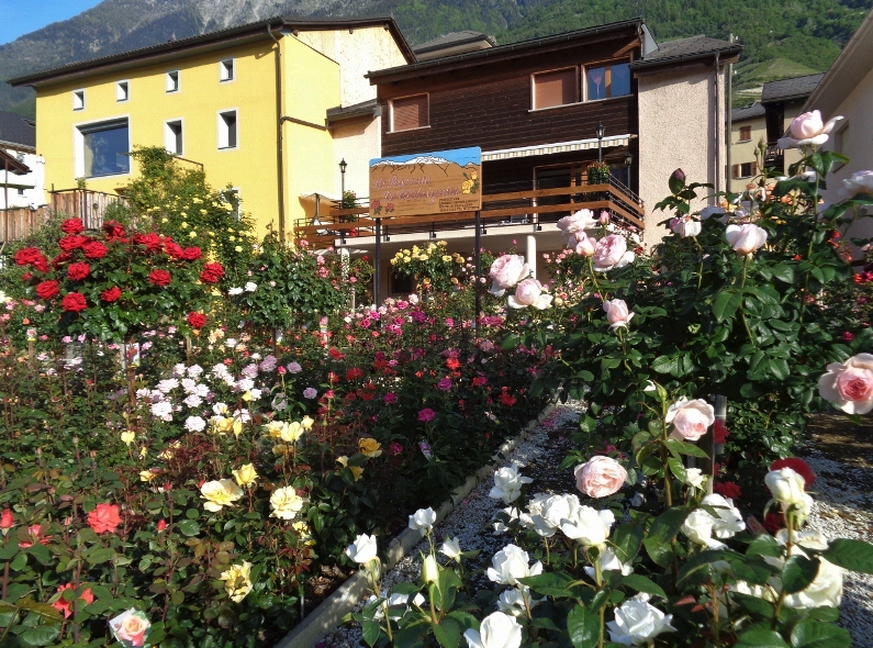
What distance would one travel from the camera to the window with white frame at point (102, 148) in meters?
19.2

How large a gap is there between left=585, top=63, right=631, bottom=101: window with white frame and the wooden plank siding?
0.20 metres

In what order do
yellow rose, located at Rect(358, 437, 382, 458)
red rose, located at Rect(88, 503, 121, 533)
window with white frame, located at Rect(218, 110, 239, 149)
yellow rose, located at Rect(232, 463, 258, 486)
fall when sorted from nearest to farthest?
red rose, located at Rect(88, 503, 121, 533) < yellow rose, located at Rect(232, 463, 258, 486) < yellow rose, located at Rect(358, 437, 382, 458) < window with white frame, located at Rect(218, 110, 239, 149)

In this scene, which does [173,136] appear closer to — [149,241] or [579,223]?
[149,241]

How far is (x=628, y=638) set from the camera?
3.34 feet

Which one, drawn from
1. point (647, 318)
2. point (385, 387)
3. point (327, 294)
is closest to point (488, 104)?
point (327, 294)

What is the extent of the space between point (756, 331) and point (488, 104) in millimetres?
15873

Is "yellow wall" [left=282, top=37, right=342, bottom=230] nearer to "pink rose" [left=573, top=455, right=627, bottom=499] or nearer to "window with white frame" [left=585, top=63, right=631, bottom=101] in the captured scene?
"window with white frame" [left=585, top=63, right=631, bottom=101]

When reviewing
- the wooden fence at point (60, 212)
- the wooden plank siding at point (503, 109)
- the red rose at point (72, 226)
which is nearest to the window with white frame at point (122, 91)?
the wooden fence at point (60, 212)

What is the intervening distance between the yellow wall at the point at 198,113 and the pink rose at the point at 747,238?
16588 millimetres

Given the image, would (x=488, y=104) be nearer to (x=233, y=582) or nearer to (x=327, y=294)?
(x=327, y=294)

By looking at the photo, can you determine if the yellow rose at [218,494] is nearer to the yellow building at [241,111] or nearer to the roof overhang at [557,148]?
the roof overhang at [557,148]

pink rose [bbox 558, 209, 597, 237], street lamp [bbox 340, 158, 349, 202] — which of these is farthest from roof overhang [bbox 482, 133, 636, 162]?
pink rose [bbox 558, 209, 597, 237]

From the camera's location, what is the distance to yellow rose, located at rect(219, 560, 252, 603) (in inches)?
78.4

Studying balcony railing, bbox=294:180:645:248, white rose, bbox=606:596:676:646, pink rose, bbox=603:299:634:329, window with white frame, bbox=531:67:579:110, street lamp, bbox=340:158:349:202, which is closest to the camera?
white rose, bbox=606:596:676:646
